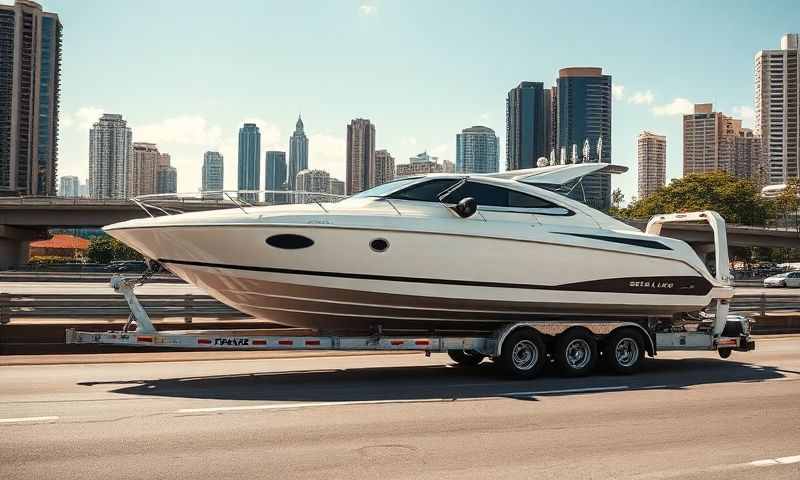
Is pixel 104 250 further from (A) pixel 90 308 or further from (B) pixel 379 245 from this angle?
(B) pixel 379 245

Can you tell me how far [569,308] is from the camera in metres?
11.5

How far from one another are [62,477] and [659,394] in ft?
24.1

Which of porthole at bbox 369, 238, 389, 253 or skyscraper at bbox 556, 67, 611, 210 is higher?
skyscraper at bbox 556, 67, 611, 210

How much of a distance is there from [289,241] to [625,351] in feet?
18.6

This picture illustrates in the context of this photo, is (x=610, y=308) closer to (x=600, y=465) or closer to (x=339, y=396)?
(x=339, y=396)

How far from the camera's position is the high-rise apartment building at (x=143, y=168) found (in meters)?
185

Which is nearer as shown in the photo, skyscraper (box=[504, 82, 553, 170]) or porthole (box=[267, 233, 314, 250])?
porthole (box=[267, 233, 314, 250])

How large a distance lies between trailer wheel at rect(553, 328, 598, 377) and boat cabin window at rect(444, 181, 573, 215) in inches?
76.0

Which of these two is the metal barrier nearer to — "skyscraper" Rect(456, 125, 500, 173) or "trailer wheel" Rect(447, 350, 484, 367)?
"trailer wheel" Rect(447, 350, 484, 367)

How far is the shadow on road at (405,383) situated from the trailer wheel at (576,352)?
0.59ft

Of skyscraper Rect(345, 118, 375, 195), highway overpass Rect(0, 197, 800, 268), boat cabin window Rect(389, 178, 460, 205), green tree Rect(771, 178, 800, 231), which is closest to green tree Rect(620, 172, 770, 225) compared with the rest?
green tree Rect(771, 178, 800, 231)

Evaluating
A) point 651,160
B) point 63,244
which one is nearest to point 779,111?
point 651,160

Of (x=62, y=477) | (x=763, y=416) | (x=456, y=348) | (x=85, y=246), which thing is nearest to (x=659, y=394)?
(x=763, y=416)

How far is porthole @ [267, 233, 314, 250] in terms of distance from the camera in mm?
9898
